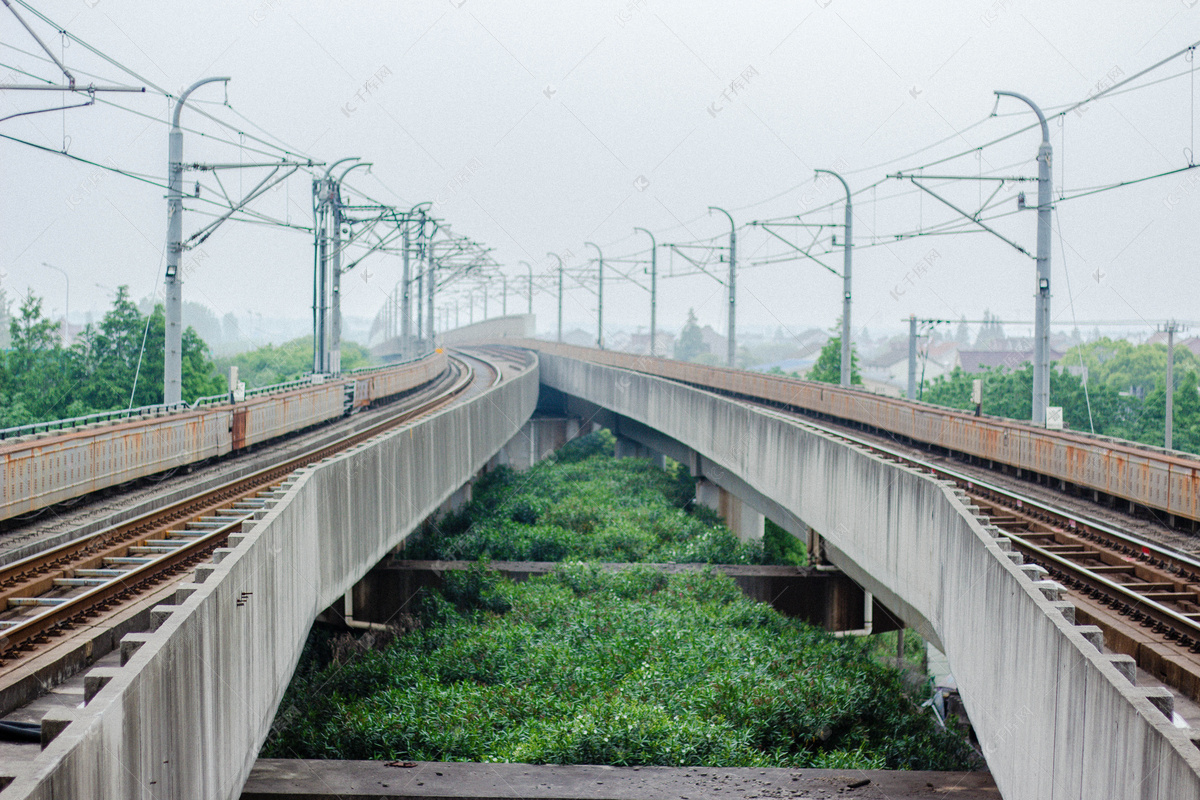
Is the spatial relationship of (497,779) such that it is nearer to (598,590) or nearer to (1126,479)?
(1126,479)

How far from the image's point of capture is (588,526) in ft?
116

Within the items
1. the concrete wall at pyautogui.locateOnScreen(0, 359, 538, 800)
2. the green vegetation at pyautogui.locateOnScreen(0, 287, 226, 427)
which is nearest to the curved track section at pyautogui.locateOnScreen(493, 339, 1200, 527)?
the concrete wall at pyautogui.locateOnScreen(0, 359, 538, 800)

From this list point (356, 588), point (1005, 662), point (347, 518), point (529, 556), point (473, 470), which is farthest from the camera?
point (529, 556)

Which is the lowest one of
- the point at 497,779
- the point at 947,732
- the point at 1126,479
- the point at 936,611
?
the point at 947,732

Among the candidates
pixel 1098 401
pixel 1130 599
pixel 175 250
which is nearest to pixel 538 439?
pixel 1098 401

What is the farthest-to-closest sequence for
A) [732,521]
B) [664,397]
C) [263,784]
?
[732,521], [664,397], [263,784]

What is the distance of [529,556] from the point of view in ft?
101

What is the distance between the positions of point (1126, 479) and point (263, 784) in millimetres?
13562

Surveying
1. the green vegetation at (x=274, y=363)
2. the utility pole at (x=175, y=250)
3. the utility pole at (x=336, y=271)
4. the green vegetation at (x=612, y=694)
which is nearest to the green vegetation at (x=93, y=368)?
the utility pole at (x=336, y=271)

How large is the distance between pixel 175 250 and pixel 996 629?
65.5ft

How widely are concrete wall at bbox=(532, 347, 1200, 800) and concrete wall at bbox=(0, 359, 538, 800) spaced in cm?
527

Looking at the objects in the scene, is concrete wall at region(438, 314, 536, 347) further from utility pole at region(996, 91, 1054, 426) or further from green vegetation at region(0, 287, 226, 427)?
utility pole at region(996, 91, 1054, 426)

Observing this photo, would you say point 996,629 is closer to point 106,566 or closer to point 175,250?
point 106,566

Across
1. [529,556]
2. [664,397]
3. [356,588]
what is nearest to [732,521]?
[664,397]
